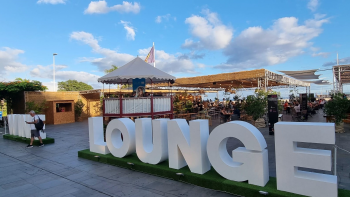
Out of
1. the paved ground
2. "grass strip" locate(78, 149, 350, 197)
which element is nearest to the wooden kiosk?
the paved ground

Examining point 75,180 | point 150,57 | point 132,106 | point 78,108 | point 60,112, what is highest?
point 150,57

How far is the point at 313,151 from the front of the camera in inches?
126

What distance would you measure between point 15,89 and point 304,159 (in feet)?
59.7

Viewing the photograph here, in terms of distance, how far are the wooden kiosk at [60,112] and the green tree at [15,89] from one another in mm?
1599

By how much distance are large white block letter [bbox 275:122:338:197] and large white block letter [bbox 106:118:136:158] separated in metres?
3.32

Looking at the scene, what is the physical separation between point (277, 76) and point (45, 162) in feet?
45.0

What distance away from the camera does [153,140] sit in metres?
4.94

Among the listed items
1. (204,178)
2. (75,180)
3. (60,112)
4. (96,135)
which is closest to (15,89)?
(60,112)

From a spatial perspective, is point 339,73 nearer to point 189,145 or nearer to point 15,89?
point 189,145

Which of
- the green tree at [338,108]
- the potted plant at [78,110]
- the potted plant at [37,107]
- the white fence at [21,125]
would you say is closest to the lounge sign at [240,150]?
the white fence at [21,125]

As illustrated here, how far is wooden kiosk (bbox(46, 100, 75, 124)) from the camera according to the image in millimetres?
16750

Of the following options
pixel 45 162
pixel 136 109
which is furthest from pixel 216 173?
pixel 136 109

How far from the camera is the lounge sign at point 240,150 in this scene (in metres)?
3.12

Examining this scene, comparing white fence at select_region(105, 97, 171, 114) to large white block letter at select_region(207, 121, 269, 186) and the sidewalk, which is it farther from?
large white block letter at select_region(207, 121, 269, 186)
